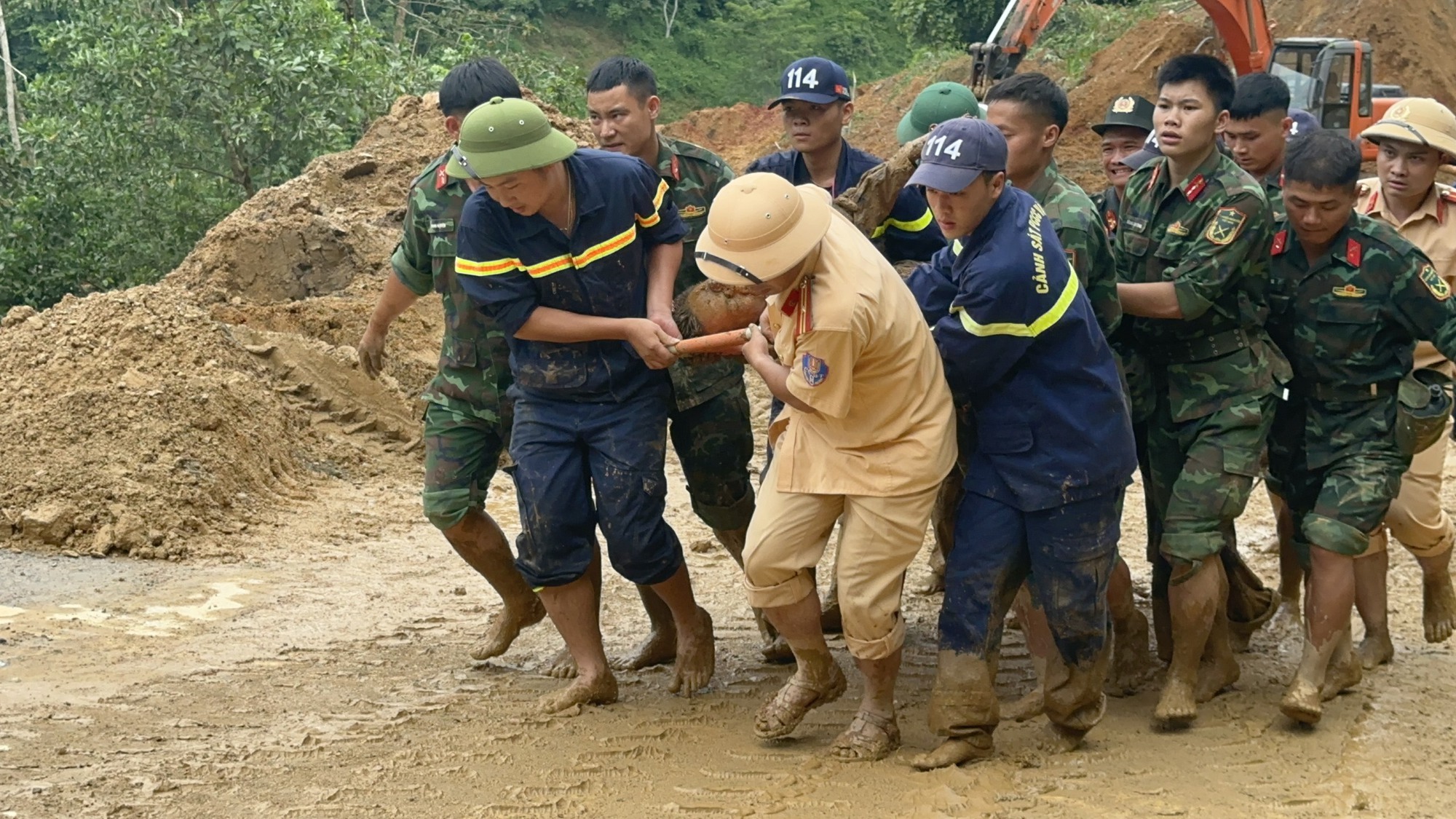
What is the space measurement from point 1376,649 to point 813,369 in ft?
9.01

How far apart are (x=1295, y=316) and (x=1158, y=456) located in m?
0.65

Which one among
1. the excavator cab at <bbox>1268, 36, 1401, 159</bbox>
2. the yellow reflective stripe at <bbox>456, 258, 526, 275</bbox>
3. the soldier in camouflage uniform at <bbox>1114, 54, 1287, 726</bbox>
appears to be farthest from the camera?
the excavator cab at <bbox>1268, 36, 1401, 159</bbox>

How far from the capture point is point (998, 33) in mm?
16750

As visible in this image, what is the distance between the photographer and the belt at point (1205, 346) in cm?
491

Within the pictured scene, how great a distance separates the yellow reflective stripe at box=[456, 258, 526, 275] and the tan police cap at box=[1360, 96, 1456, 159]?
9.91ft

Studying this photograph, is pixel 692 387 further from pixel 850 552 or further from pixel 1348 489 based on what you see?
pixel 1348 489

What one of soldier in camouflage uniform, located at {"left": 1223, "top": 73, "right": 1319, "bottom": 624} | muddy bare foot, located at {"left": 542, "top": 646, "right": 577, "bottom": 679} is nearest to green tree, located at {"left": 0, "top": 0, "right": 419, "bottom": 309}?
muddy bare foot, located at {"left": 542, "top": 646, "right": 577, "bottom": 679}

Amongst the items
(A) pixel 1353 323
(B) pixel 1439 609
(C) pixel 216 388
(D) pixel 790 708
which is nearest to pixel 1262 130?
(A) pixel 1353 323

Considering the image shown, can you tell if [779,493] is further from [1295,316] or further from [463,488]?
[1295,316]

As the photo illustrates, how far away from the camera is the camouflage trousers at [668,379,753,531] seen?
5465 millimetres

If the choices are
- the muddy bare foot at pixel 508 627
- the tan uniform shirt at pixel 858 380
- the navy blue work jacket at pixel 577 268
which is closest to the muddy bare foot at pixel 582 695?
the muddy bare foot at pixel 508 627

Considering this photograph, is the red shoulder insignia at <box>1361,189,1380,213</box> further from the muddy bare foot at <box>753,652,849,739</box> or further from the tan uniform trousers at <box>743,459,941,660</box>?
the muddy bare foot at <box>753,652,849,739</box>

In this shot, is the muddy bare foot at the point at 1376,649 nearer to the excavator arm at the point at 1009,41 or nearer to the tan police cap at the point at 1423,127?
the tan police cap at the point at 1423,127

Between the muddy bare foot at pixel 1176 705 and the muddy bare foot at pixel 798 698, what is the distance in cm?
108
